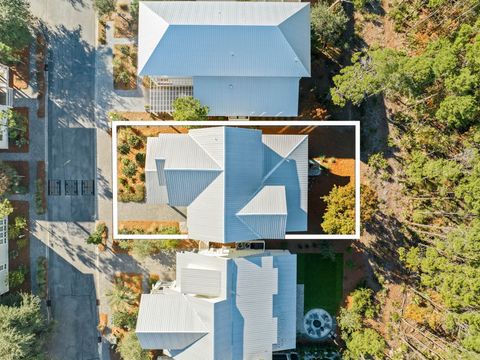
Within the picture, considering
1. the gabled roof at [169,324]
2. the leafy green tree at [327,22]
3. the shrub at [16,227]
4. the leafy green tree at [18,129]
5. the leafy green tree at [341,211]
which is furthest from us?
the shrub at [16,227]

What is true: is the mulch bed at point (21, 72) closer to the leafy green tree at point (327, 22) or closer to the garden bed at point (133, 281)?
the garden bed at point (133, 281)

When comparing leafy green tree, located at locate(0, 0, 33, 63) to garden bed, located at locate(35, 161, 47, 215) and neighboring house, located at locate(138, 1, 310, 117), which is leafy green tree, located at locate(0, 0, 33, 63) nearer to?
garden bed, located at locate(35, 161, 47, 215)

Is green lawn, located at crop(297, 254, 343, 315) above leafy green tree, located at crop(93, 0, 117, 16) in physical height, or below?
below

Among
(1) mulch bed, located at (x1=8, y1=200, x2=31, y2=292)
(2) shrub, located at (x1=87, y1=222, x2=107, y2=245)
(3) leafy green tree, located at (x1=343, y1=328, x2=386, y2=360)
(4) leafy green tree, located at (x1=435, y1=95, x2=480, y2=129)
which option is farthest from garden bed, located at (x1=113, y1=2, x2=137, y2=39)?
(3) leafy green tree, located at (x1=343, y1=328, x2=386, y2=360)

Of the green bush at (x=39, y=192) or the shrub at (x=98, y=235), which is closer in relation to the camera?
the shrub at (x=98, y=235)

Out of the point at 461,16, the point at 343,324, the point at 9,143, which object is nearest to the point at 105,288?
the point at 9,143

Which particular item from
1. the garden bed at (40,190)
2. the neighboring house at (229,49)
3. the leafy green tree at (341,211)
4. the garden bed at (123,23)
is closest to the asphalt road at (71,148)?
the garden bed at (40,190)
